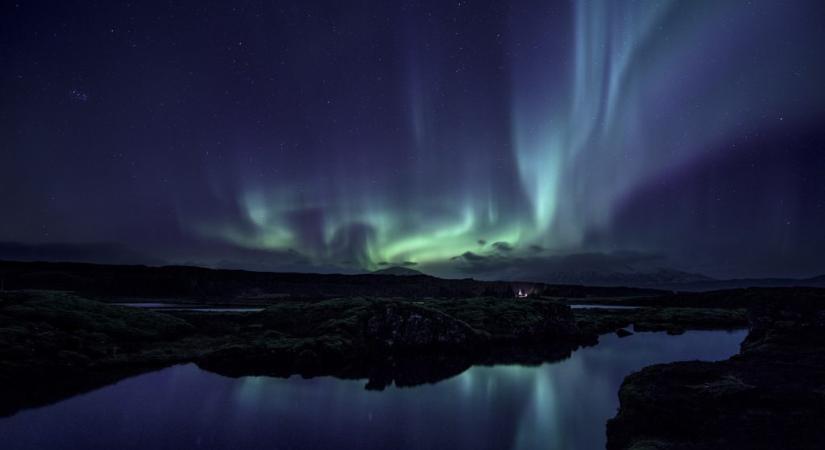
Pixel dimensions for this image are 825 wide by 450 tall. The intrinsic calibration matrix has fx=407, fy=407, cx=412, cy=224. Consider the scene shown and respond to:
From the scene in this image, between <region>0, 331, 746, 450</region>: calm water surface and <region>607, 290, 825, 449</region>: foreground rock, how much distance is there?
3.47m

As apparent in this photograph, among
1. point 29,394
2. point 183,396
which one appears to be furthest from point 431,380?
point 29,394

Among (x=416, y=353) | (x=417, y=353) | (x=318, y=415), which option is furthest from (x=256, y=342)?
(x=318, y=415)

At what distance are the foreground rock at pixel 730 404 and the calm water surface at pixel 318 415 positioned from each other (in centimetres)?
347

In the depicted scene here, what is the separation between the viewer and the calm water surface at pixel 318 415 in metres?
24.8

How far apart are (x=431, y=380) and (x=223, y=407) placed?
20.2 metres

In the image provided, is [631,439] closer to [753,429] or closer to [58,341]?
[753,429]

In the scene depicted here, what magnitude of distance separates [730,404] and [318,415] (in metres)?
26.8

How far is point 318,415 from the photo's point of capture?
30.1m

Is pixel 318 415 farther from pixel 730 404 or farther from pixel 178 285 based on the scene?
pixel 178 285

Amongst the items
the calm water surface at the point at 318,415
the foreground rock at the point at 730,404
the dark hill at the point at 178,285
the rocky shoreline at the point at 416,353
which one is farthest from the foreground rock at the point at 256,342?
the dark hill at the point at 178,285

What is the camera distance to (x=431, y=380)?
42469 mm

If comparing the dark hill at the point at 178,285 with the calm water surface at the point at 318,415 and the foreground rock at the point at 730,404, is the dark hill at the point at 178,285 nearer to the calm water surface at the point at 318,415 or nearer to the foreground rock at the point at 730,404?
the calm water surface at the point at 318,415

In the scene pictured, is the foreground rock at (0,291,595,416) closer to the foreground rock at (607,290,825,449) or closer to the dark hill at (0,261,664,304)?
the foreground rock at (607,290,825,449)

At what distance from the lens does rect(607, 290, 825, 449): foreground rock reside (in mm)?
19453
